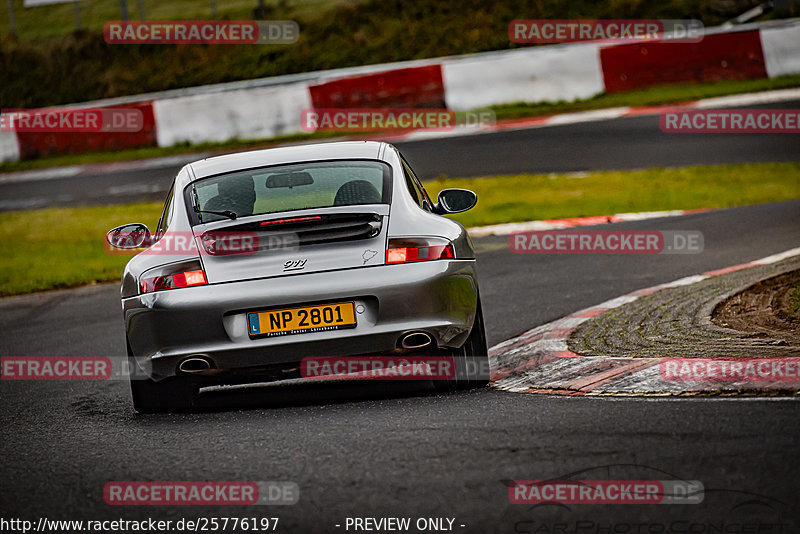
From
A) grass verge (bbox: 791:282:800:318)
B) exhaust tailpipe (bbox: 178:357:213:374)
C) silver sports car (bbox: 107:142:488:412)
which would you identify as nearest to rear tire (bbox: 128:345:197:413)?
silver sports car (bbox: 107:142:488:412)

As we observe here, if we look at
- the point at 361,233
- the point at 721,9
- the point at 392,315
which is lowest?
the point at 392,315

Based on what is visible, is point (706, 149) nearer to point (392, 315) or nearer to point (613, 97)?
point (613, 97)

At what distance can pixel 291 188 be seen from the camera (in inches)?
255

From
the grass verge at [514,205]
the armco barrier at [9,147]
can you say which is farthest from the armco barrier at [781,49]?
the armco barrier at [9,147]

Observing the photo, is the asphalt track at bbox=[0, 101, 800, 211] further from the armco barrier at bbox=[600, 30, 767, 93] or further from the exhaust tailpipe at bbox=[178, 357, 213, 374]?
the exhaust tailpipe at bbox=[178, 357, 213, 374]

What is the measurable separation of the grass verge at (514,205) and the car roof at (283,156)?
630 cm

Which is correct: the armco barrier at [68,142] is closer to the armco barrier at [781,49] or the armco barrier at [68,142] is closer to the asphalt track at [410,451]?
the armco barrier at [781,49]

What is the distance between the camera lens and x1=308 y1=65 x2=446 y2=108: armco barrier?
72.9 ft

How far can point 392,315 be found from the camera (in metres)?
5.84

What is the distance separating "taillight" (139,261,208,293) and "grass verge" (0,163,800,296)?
700 cm

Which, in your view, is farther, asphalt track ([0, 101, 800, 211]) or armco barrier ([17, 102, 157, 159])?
armco barrier ([17, 102, 157, 159])

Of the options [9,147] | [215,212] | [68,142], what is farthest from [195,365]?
[9,147]

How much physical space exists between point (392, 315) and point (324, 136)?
1645cm

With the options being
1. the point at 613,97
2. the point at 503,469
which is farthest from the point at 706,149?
the point at 503,469
